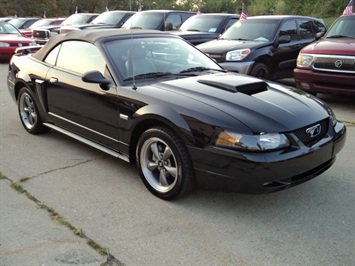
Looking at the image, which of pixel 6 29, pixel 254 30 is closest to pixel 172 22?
pixel 254 30

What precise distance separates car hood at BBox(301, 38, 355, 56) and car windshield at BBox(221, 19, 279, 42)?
145cm

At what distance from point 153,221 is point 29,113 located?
313 cm

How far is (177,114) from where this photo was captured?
3.39m

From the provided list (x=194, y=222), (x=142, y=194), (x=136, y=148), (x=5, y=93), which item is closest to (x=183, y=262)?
(x=194, y=222)

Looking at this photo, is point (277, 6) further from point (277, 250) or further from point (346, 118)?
point (277, 250)

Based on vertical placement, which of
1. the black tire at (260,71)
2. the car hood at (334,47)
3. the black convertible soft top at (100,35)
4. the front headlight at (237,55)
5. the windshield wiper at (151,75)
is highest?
the black convertible soft top at (100,35)

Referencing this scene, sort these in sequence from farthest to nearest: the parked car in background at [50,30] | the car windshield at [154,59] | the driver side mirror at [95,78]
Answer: the parked car in background at [50,30] → the car windshield at [154,59] → the driver side mirror at [95,78]

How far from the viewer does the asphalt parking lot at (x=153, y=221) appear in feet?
9.09

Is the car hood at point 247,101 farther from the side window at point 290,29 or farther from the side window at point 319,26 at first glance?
the side window at point 319,26

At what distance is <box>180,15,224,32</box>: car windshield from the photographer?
1106cm

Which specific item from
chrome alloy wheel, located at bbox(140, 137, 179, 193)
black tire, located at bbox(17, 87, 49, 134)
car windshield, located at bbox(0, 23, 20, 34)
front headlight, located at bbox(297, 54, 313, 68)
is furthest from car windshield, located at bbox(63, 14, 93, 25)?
chrome alloy wheel, located at bbox(140, 137, 179, 193)

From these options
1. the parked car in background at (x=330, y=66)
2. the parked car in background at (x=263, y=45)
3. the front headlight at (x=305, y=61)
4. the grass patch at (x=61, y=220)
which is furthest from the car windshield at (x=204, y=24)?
the grass patch at (x=61, y=220)

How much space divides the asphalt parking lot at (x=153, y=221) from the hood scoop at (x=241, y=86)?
100 cm

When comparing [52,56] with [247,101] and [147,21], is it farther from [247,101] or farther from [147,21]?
[147,21]
